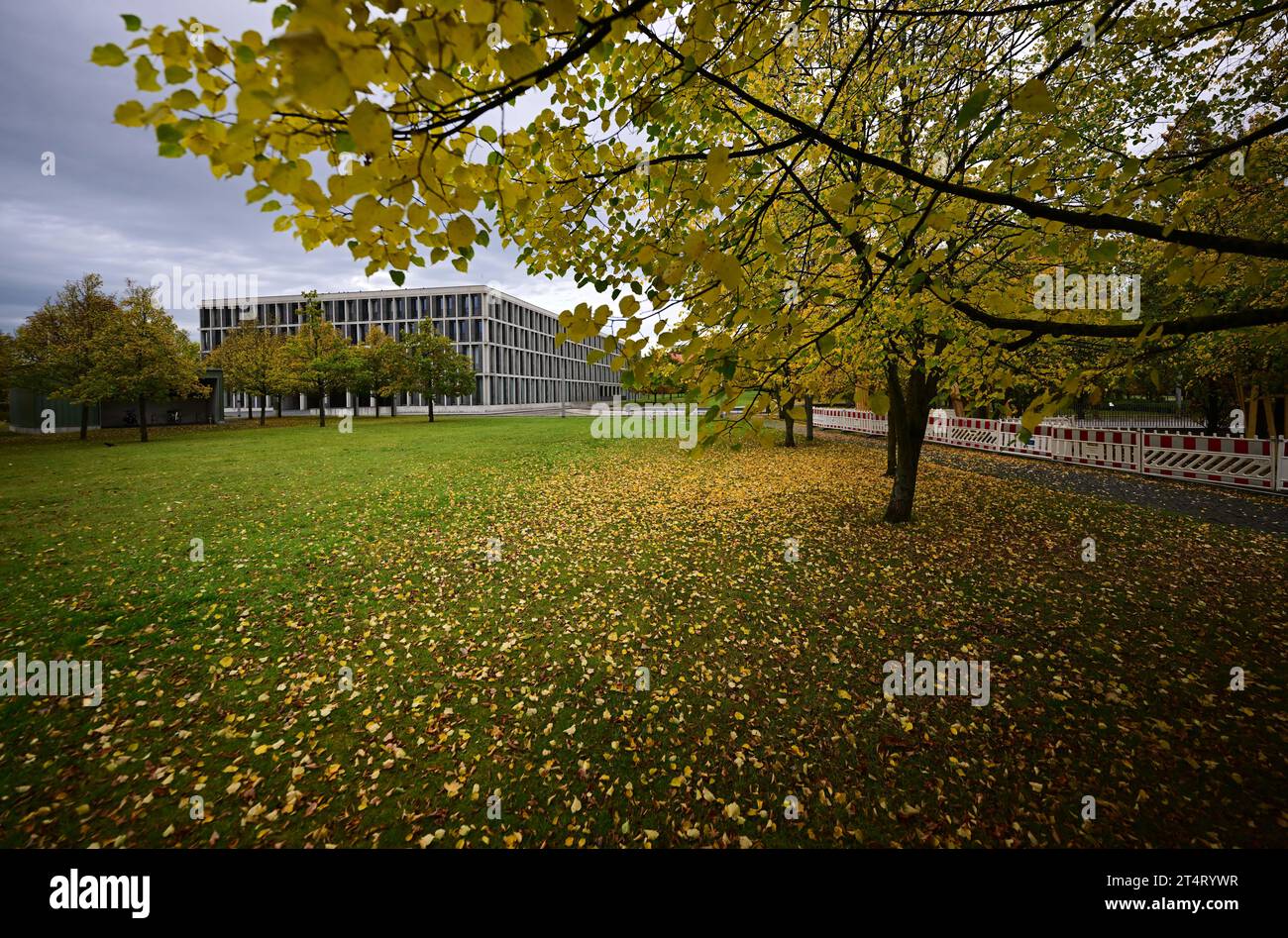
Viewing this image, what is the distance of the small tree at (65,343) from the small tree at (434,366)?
1940cm

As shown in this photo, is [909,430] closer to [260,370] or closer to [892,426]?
[892,426]

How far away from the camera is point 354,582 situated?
7133 mm

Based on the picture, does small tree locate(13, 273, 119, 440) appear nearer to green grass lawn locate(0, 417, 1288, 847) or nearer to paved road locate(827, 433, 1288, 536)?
green grass lawn locate(0, 417, 1288, 847)

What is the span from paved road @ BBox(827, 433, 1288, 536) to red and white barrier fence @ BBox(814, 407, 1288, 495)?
39 centimetres

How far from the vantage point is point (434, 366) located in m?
44.8

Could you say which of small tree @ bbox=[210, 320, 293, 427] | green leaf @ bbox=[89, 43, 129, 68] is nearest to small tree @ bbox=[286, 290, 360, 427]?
small tree @ bbox=[210, 320, 293, 427]

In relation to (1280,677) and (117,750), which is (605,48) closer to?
(117,750)

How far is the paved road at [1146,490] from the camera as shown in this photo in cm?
977

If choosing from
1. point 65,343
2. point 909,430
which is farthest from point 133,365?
point 909,430

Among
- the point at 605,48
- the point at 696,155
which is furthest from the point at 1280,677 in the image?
the point at 605,48

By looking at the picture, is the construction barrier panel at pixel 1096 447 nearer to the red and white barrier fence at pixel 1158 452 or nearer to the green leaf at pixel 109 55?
the red and white barrier fence at pixel 1158 452

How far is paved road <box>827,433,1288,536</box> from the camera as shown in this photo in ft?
32.1
